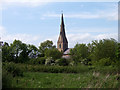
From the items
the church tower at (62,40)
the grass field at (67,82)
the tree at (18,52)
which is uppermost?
the church tower at (62,40)

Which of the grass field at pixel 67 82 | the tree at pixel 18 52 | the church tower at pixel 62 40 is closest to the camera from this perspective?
the grass field at pixel 67 82

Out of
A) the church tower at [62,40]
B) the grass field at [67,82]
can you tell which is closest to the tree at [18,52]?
the grass field at [67,82]

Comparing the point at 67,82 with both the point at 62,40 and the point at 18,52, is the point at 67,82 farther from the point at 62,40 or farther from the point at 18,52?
the point at 62,40

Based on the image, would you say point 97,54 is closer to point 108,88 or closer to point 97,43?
point 97,43

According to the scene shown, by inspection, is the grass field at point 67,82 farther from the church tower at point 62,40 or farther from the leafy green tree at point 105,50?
the church tower at point 62,40

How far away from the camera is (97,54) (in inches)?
1126

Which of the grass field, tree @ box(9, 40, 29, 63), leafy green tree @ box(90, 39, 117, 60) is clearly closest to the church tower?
tree @ box(9, 40, 29, 63)

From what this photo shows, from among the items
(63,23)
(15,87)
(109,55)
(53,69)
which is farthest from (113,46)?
(63,23)

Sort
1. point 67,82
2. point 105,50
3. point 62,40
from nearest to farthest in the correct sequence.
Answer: point 67,82 < point 105,50 < point 62,40

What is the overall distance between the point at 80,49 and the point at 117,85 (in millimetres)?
31861

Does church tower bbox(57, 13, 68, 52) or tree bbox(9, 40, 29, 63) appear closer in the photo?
tree bbox(9, 40, 29, 63)

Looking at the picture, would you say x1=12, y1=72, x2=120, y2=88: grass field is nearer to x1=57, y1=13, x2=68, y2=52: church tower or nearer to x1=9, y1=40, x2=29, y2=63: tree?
x1=9, y1=40, x2=29, y2=63: tree

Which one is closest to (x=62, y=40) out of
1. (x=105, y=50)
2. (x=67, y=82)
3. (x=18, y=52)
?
(x=18, y=52)

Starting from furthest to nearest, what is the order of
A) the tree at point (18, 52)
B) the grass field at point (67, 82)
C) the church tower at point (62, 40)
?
the church tower at point (62, 40) → the tree at point (18, 52) → the grass field at point (67, 82)
